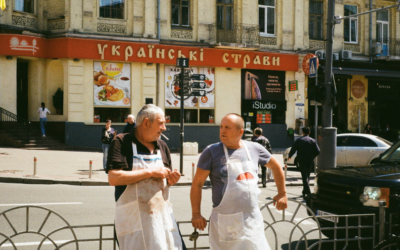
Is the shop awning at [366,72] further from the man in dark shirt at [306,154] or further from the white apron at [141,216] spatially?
the white apron at [141,216]

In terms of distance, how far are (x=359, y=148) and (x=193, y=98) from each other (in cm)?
1049

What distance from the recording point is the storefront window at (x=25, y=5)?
2117 centimetres

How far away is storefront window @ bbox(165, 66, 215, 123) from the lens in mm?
23109

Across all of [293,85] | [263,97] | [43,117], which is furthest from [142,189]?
[293,85]

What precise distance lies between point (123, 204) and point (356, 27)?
91.9 feet

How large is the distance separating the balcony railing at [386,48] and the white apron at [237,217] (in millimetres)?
27059

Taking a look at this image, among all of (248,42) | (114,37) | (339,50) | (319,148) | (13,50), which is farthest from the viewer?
(339,50)

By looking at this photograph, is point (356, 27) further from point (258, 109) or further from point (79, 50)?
point (79, 50)

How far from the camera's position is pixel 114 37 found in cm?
2189

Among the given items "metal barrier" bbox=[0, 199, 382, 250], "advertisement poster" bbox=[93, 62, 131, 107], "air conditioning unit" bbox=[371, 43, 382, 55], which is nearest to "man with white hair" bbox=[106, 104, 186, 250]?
"metal barrier" bbox=[0, 199, 382, 250]

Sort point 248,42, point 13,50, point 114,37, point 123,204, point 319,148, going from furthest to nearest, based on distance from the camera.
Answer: point 248,42 → point 114,37 → point 13,50 → point 319,148 → point 123,204

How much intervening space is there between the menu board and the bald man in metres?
21.2

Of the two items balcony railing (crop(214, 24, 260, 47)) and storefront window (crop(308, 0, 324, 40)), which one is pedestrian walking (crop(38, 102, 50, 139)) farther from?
storefront window (crop(308, 0, 324, 40))

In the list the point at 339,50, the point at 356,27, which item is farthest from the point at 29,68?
the point at 356,27
